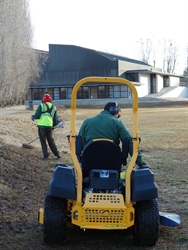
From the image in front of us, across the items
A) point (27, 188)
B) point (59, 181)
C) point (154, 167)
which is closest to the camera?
point (59, 181)

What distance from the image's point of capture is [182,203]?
6.76 metres

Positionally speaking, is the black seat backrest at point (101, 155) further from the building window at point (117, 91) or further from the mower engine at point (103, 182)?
the building window at point (117, 91)

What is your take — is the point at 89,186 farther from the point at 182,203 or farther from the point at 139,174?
the point at 182,203

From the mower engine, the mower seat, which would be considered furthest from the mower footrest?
the mower seat

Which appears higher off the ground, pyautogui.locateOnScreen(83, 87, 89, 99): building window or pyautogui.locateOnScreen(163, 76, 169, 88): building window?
pyautogui.locateOnScreen(163, 76, 169, 88): building window

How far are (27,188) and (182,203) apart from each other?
9.39 feet

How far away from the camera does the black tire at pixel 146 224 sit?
462 centimetres

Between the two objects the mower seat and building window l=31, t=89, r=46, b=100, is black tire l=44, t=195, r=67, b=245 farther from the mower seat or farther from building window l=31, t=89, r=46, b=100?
building window l=31, t=89, r=46, b=100

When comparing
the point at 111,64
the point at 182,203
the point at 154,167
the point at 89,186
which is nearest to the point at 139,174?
the point at 89,186

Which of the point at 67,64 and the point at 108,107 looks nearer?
the point at 108,107

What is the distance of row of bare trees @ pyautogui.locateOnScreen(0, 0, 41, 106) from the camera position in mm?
37625

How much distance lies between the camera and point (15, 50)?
41.3m

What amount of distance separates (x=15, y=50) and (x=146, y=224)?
1523 inches

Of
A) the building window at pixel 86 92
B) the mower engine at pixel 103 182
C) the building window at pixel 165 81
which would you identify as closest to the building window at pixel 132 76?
the building window at pixel 86 92
